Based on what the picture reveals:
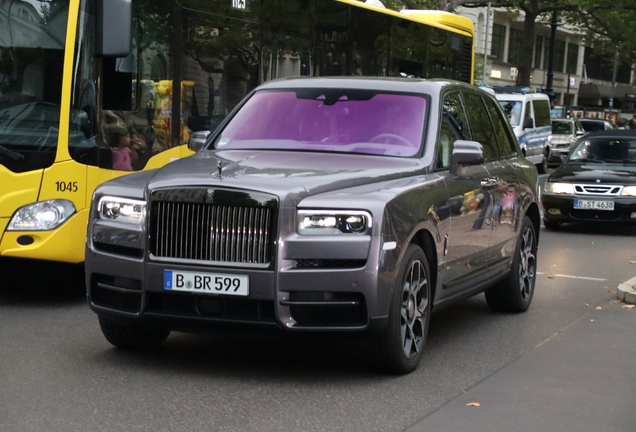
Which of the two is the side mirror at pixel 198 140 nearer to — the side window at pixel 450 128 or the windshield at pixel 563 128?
the side window at pixel 450 128

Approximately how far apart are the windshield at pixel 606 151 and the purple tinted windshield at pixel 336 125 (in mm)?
10440

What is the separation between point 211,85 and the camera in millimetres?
11047

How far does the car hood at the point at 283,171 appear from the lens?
20.9 feet

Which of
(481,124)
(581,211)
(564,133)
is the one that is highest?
(481,124)

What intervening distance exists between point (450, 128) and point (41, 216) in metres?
3.21

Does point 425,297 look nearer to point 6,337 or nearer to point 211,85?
point 6,337

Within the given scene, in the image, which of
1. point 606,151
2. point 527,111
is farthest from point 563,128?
point 606,151

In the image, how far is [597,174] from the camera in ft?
55.6

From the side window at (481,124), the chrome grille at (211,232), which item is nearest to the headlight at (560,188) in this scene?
the side window at (481,124)

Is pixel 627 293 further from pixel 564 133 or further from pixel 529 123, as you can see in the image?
pixel 564 133

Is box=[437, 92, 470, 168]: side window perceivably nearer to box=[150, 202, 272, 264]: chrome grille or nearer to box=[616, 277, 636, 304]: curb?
box=[150, 202, 272, 264]: chrome grille

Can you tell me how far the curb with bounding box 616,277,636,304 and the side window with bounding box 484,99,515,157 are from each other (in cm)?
172

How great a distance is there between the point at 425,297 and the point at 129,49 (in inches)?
138

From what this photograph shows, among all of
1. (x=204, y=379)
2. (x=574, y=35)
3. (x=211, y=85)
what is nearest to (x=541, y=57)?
(x=574, y=35)
